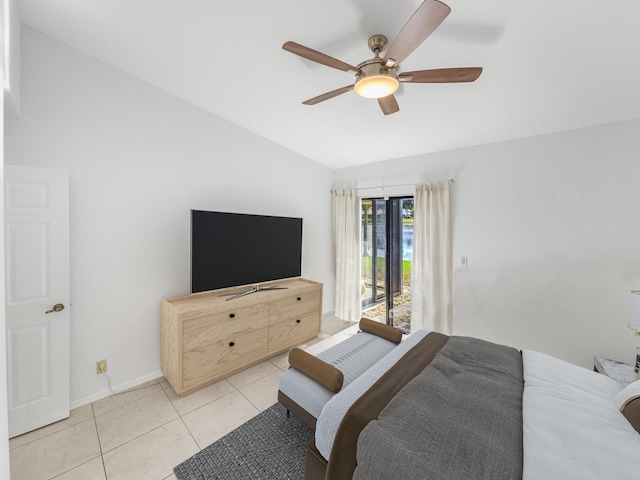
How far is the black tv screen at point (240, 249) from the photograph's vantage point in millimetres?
2494

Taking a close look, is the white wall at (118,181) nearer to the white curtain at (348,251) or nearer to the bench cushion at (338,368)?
the bench cushion at (338,368)

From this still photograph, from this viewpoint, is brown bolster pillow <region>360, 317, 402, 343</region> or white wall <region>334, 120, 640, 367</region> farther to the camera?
brown bolster pillow <region>360, 317, 402, 343</region>

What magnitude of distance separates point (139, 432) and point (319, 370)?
4.72 feet

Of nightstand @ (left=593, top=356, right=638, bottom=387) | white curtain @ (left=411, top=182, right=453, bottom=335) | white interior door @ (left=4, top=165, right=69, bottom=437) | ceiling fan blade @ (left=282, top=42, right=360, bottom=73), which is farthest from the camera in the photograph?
white curtain @ (left=411, top=182, right=453, bottom=335)

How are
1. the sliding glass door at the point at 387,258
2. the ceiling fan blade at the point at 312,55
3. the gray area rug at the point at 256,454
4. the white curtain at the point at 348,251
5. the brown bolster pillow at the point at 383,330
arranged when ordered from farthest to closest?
the white curtain at the point at 348,251 → the sliding glass door at the point at 387,258 → the brown bolster pillow at the point at 383,330 → the gray area rug at the point at 256,454 → the ceiling fan blade at the point at 312,55

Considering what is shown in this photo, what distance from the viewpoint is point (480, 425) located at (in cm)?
117

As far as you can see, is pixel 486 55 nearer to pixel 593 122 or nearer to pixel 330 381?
pixel 593 122

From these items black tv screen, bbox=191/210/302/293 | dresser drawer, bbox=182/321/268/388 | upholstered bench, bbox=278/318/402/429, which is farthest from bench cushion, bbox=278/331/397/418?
black tv screen, bbox=191/210/302/293

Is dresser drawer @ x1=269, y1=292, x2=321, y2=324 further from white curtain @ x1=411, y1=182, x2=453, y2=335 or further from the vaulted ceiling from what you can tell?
the vaulted ceiling

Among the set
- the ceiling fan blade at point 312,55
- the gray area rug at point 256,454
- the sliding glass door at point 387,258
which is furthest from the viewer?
the sliding glass door at point 387,258

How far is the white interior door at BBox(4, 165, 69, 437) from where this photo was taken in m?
1.79

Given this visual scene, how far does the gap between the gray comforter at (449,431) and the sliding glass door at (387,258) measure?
2.16 metres

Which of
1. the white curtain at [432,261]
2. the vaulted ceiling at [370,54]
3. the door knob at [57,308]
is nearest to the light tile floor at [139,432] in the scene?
the door knob at [57,308]

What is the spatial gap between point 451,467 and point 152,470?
1.76 m
